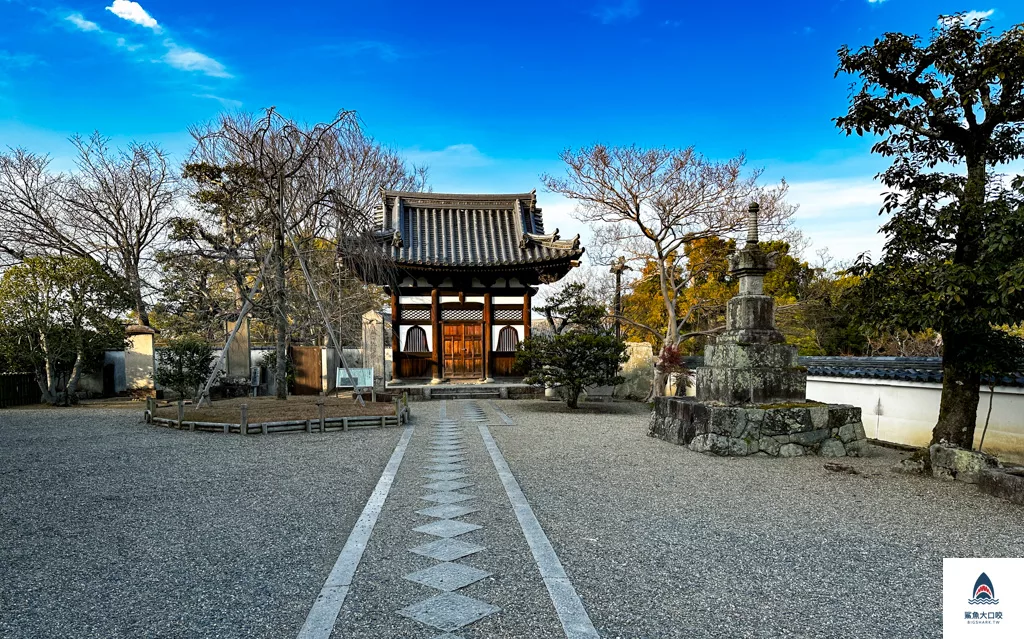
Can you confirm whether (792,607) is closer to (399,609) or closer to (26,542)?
(399,609)

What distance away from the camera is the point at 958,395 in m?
6.29

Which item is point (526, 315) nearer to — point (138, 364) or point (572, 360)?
point (572, 360)

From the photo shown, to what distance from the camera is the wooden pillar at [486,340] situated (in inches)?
677

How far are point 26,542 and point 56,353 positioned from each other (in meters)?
11.7

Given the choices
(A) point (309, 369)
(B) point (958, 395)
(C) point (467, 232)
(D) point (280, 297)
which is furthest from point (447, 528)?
(A) point (309, 369)

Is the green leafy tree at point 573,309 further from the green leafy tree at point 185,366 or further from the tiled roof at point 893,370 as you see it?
the green leafy tree at point 185,366

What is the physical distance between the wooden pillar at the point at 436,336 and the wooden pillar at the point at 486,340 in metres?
1.31

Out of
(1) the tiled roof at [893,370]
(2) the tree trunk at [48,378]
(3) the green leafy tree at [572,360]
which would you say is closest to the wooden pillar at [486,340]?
(3) the green leafy tree at [572,360]

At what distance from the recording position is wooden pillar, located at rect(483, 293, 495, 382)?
56.4ft

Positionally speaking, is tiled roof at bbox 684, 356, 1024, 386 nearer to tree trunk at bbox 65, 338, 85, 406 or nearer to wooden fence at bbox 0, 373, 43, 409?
tree trunk at bbox 65, 338, 85, 406

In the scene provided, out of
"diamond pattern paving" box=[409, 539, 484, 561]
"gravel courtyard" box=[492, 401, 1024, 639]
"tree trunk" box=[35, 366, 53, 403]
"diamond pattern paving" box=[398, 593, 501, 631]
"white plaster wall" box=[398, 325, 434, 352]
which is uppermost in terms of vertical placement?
"white plaster wall" box=[398, 325, 434, 352]

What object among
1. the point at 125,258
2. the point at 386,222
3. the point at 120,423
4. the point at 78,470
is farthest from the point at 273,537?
the point at 125,258

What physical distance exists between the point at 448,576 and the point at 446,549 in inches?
18.8

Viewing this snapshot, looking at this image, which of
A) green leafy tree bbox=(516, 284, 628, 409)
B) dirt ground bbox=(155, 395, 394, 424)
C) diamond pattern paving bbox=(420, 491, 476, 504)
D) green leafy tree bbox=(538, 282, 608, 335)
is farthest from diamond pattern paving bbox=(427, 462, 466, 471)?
green leafy tree bbox=(538, 282, 608, 335)
